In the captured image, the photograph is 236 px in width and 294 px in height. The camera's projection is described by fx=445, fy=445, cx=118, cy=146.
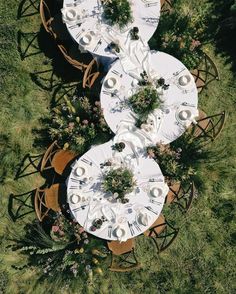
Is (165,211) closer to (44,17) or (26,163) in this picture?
(26,163)

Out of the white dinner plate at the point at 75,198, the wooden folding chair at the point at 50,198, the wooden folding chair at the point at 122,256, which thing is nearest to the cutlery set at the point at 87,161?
the white dinner plate at the point at 75,198

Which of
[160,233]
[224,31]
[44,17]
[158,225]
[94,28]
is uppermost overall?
[224,31]

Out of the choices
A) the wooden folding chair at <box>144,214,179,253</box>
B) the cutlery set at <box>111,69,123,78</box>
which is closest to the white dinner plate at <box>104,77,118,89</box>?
the cutlery set at <box>111,69,123,78</box>

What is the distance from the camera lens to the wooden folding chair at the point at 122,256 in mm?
7473

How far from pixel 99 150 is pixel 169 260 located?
272cm

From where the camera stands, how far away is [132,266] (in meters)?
7.43

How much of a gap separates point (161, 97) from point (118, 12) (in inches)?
59.5

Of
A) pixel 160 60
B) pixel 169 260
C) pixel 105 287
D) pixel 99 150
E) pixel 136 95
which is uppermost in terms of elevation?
pixel 160 60

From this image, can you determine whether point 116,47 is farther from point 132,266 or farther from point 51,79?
point 132,266

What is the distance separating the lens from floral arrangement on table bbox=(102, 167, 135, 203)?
6941 millimetres

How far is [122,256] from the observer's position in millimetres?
8039

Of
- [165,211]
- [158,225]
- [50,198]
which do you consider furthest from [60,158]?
[165,211]

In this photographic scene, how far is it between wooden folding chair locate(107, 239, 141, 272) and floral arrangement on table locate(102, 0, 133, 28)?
3.60m

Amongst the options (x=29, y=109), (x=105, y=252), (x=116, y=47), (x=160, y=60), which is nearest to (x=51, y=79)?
(x=29, y=109)
